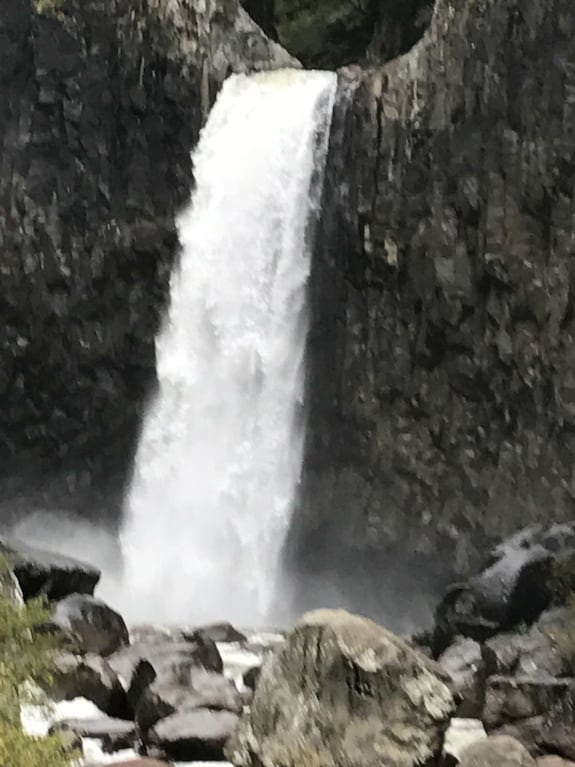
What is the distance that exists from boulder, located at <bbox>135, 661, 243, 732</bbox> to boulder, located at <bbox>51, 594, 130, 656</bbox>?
1692mm

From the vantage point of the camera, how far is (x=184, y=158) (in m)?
18.8

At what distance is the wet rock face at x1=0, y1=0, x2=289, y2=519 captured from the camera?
61.1 ft

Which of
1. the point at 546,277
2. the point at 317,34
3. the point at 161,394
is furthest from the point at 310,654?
the point at 317,34

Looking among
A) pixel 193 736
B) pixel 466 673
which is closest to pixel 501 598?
pixel 466 673

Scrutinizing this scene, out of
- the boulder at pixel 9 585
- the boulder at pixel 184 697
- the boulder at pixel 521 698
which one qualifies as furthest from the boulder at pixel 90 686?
the boulder at pixel 521 698

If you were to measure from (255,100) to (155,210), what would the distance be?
286cm

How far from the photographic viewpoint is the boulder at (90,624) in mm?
10875

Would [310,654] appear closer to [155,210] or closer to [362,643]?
[362,643]

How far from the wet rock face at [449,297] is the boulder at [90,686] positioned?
28.0ft

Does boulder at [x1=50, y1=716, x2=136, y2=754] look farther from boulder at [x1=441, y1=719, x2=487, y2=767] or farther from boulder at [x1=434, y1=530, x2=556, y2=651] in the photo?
boulder at [x1=434, y1=530, x2=556, y2=651]

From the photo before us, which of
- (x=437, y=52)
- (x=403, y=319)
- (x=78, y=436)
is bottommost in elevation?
(x=78, y=436)

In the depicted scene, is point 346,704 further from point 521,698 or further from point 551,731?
point 521,698

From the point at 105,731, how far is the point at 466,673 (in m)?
4.19

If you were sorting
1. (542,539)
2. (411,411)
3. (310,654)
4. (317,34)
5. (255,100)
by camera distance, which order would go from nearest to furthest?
1. (310,654)
2. (542,539)
3. (411,411)
4. (255,100)
5. (317,34)
